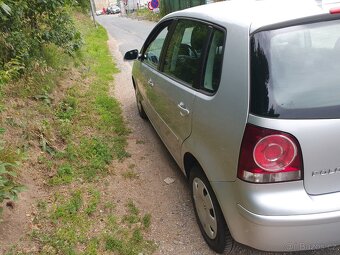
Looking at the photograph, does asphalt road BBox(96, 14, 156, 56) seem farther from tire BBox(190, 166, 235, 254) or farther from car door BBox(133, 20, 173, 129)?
tire BBox(190, 166, 235, 254)

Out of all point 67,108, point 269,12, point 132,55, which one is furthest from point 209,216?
point 67,108

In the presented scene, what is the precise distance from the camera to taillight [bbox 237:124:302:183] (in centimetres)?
198

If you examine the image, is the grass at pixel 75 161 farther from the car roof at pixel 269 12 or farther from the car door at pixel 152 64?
the car roof at pixel 269 12

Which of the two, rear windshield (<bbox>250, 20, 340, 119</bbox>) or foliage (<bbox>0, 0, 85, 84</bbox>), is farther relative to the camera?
foliage (<bbox>0, 0, 85, 84</bbox>)

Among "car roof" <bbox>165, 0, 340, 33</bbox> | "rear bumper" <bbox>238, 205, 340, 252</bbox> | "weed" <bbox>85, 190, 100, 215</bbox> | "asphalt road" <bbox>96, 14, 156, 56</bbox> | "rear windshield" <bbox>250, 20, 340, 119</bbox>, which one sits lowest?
"asphalt road" <bbox>96, 14, 156, 56</bbox>

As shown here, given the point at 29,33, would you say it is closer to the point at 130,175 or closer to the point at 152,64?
the point at 152,64

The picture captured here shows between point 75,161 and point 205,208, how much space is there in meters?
2.04

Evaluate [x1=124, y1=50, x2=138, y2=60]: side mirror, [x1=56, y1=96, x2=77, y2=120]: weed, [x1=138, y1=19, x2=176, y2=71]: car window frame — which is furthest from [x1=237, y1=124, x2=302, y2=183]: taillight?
[x1=56, y1=96, x2=77, y2=120]: weed

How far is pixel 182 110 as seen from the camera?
2982 mm

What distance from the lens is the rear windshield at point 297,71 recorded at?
199cm

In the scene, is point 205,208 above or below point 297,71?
below

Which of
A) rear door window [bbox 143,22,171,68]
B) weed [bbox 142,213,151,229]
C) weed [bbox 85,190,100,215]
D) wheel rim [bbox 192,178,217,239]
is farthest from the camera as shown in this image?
rear door window [bbox 143,22,171,68]

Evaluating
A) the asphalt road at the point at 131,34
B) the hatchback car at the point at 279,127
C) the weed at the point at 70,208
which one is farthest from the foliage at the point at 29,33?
the asphalt road at the point at 131,34

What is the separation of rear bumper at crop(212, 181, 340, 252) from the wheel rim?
1.71 feet
